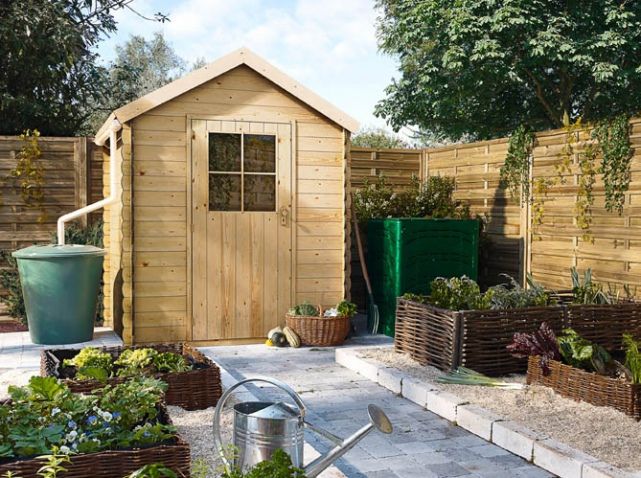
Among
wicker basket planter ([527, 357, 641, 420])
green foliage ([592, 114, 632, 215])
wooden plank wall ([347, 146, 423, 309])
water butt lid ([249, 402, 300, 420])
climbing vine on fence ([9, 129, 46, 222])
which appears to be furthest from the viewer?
wooden plank wall ([347, 146, 423, 309])

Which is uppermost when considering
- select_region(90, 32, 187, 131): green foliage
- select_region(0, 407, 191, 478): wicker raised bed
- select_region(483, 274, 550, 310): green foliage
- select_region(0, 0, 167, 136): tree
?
select_region(90, 32, 187, 131): green foliage

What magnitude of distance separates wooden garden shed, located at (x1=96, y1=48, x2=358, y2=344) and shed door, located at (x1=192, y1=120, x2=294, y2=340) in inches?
0.4

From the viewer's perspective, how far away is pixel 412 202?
9.05 metres

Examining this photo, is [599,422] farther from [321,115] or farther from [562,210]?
[321,115]

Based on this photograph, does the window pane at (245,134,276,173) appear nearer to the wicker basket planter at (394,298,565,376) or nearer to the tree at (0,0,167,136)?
the wicker basket planter at (394,298,565,376)

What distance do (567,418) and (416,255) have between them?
11.2ft

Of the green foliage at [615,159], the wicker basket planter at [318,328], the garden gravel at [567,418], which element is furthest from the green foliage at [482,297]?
the wicker basket planter at [318,328]

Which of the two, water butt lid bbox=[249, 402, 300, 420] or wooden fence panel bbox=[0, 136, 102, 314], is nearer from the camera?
water butt lid bbox=[249, 402, 300, 420]

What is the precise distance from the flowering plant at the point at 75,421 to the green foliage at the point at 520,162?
17.8 feet

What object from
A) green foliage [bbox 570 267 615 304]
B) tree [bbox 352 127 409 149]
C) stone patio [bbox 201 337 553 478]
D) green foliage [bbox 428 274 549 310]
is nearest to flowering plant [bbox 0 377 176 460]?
stone patio [bbox 201 337 553 478]

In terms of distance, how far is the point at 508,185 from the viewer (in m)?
8.35

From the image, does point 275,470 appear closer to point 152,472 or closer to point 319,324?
point 152,472

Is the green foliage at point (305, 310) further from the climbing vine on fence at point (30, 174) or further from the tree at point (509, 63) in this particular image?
the tree at point (509, 63)

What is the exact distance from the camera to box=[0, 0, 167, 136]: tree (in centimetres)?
1148
